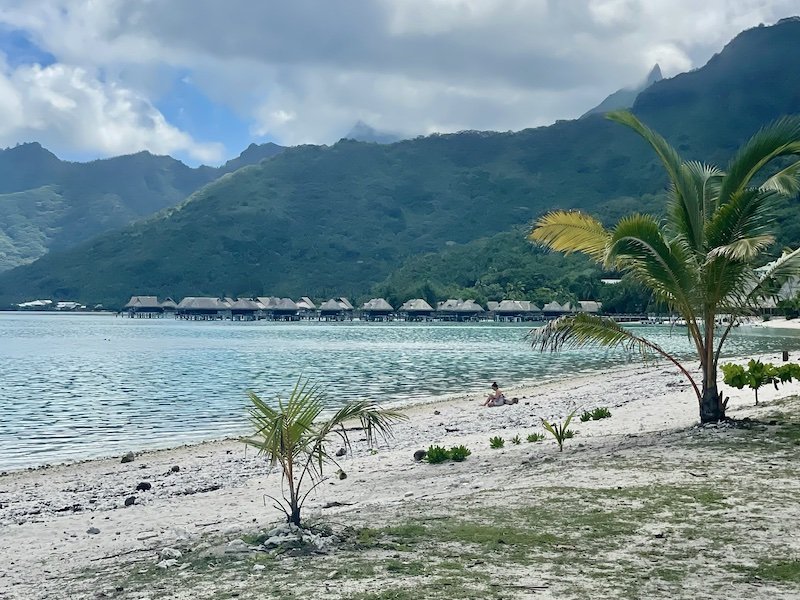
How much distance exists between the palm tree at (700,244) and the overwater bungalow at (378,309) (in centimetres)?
15669

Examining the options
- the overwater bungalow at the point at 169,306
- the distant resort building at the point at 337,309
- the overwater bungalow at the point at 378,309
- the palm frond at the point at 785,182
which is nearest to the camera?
the palm frond at the point at 785,182

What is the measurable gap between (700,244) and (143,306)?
620ft

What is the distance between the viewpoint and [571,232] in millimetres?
13070

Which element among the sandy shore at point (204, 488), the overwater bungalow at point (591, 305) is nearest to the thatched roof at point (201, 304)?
the overwater bungalow at point (591, 305)

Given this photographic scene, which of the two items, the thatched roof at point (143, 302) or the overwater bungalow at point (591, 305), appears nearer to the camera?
the overwater bungalow at point (591, 305)

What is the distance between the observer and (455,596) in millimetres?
5691

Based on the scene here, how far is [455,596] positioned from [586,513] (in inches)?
105

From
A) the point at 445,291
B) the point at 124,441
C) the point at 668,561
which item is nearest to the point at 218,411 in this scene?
the point at 124,441

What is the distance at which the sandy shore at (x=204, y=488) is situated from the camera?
29.0 ft

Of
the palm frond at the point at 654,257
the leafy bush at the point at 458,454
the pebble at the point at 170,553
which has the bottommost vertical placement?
the pebble at the point at 170,553

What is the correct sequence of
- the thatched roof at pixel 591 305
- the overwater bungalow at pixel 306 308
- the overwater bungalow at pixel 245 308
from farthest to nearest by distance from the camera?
the overwater bungalow at pixel 245 308
the overwater bungalow at pixel 306 308
the thatched roof at pixel 591 305

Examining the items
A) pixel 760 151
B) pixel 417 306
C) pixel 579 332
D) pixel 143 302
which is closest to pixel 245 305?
pixel 143 302

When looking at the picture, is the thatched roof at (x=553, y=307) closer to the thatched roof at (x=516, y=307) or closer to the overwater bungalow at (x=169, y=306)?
the thatched roof at (x=516, y=307)

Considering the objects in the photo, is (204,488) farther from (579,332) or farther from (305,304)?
(305,304)
